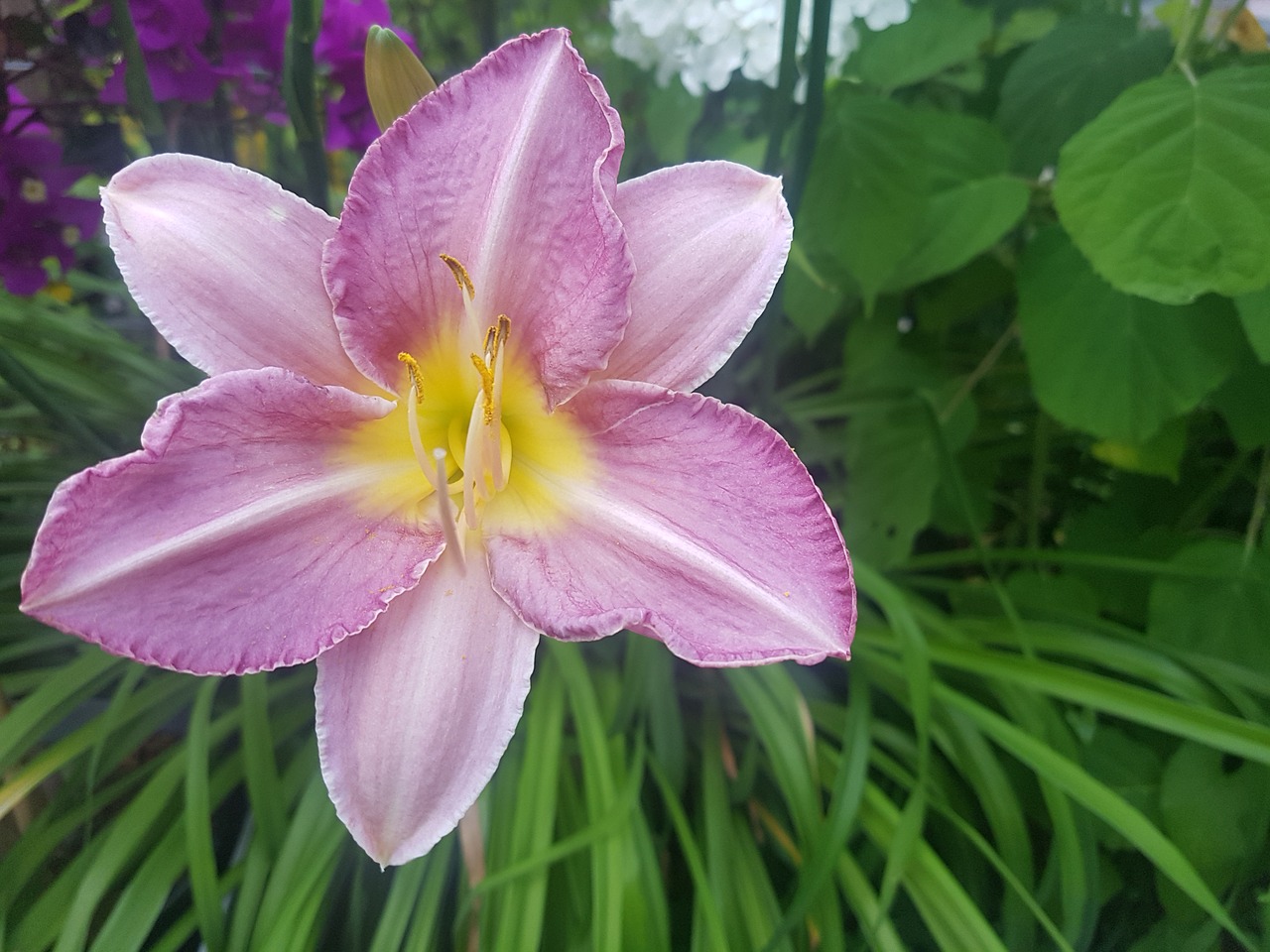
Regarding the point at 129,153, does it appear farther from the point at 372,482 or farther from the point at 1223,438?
the point at 1223,438

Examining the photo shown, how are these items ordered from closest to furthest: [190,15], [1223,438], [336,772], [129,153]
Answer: [336,772]
[190,15]
[129,153]
[1223,438]

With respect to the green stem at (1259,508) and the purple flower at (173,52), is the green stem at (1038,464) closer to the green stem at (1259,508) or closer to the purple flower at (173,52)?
the green stem at (1259,508)

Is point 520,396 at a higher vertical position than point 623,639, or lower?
higher

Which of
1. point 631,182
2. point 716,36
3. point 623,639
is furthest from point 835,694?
point 716,36

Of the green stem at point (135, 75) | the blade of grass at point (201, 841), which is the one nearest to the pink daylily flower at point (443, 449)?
the green stem at point (135, 75)

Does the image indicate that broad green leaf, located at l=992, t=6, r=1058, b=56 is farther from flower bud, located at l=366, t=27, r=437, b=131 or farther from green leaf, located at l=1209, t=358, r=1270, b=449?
flower bud, located at l=366, t=27, r=437, b=131
